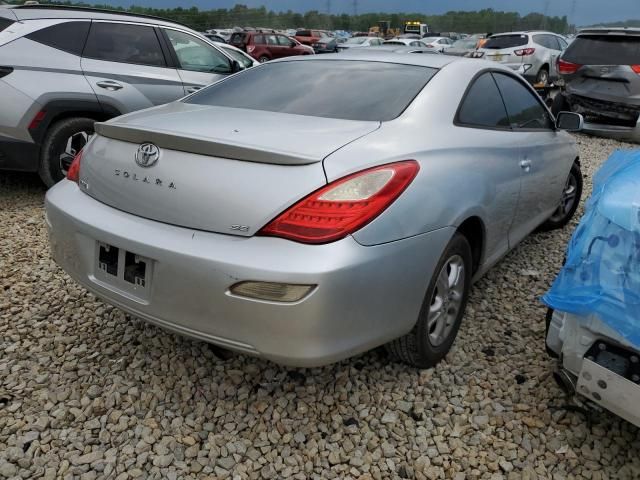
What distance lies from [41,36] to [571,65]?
7.36 m

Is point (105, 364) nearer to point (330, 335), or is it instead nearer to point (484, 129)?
point (330, 335)

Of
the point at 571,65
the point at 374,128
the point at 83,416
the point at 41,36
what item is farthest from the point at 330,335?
the point at 571,65

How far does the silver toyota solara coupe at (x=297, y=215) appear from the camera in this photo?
175 cm

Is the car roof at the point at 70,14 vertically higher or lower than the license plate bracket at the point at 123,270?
higher

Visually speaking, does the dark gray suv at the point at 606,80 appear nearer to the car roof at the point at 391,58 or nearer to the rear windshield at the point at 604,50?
the rear windshield at the point at 604,50

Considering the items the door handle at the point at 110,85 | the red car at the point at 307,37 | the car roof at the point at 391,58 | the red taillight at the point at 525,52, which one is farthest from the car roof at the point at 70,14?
the red car at the point at 307,37

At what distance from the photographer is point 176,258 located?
5.91 feet

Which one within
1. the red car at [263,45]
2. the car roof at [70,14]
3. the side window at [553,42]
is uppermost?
the side window at [553,42]

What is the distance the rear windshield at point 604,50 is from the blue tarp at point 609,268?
22.9 feet

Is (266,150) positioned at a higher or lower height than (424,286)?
higher

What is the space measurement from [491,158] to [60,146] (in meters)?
3.56

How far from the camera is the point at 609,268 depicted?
1.80 m

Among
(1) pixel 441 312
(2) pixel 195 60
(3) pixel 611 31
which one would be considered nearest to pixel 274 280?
(1) pixel 441 312

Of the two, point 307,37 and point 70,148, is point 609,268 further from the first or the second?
point 307,37
